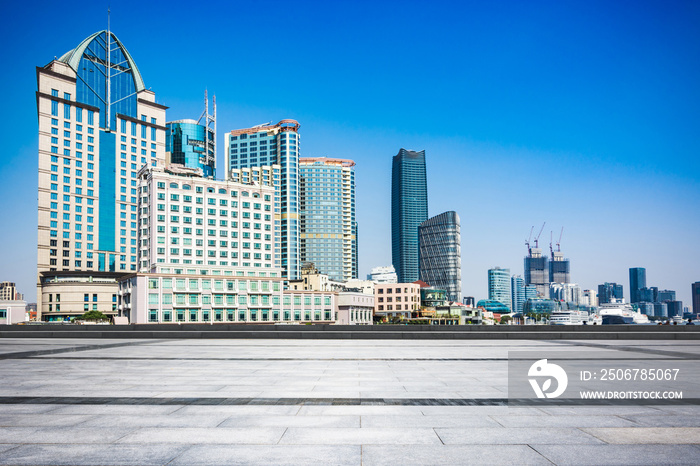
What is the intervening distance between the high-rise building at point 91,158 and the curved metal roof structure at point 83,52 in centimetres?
33

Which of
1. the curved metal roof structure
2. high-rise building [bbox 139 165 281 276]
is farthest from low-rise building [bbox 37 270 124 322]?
→ the curved metal roof structure

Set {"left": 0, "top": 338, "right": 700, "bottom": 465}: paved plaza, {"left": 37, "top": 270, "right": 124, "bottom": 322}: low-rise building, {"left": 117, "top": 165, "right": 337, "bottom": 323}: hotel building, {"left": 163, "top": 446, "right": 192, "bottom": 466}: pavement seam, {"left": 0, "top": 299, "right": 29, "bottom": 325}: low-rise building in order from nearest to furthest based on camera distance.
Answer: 1. {"left": 163, "top": 446, "right": 192, "bottom": 466}: pavement seam
2. {"left": 0, "top": 338, "right": 700, "bottom": 465}: paved plaza
3. {"left": 0, "top": 299, "right": 29, "bottom": 325}: low-rise building
4. {"left": 117, "top": 165, "right": 337, "bottom": 323}: hotel building
5. {"left": 37, "top": 270, "right": 124, "bottom": 322}: low-rise building

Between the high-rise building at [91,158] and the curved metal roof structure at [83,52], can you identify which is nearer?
the high-rise building at [91,158]

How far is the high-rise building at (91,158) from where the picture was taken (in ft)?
531

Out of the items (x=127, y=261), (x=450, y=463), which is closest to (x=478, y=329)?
(x=450, y=463)

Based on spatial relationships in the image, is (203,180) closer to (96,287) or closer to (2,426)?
(96,287)

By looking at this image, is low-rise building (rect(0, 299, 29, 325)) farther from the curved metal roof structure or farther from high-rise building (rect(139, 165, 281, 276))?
the curved metal roof structure

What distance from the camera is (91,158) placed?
17300 centimetres

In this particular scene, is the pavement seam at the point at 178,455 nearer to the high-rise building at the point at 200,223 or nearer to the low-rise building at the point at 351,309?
the high-rise building at the point at 200,223

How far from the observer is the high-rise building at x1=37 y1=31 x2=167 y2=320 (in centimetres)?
16200

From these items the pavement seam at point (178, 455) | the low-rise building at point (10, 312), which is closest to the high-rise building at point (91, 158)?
the low-rise building at point (10, 312)

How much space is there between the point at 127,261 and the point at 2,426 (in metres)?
175

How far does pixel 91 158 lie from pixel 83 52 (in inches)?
1445

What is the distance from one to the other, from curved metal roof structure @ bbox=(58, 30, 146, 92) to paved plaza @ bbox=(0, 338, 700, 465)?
600 feet
